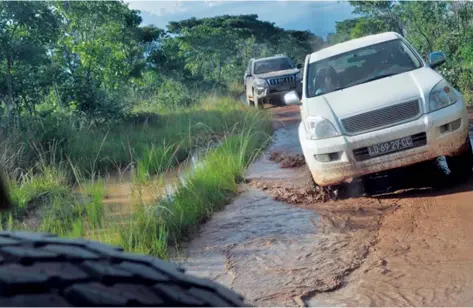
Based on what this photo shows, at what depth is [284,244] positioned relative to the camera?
17.2 ft

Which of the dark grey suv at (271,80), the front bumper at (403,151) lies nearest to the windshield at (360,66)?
the front bumper at (403,151)

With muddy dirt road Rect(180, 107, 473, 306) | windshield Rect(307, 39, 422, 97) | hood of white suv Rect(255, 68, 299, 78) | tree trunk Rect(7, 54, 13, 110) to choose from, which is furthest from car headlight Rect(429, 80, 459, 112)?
hood of white suv Rect(255, 68, 299, 78)

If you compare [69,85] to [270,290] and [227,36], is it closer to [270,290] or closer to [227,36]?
[270,290]

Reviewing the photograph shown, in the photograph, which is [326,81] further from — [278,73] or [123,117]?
[278,73]

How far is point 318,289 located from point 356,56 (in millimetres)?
4083

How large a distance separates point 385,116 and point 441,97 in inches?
23.9

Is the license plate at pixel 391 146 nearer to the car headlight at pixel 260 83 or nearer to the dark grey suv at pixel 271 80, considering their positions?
the dark grey suv at pixel 271 80

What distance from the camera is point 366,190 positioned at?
7.04 m

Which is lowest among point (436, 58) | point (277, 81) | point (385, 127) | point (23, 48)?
point (277, 81)

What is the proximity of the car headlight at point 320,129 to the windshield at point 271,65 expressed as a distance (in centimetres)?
1245

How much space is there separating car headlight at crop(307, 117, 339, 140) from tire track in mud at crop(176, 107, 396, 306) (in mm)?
712

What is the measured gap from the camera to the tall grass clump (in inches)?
206

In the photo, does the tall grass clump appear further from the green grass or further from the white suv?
the white suv

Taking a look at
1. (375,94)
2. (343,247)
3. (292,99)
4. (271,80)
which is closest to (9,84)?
(292,99)
